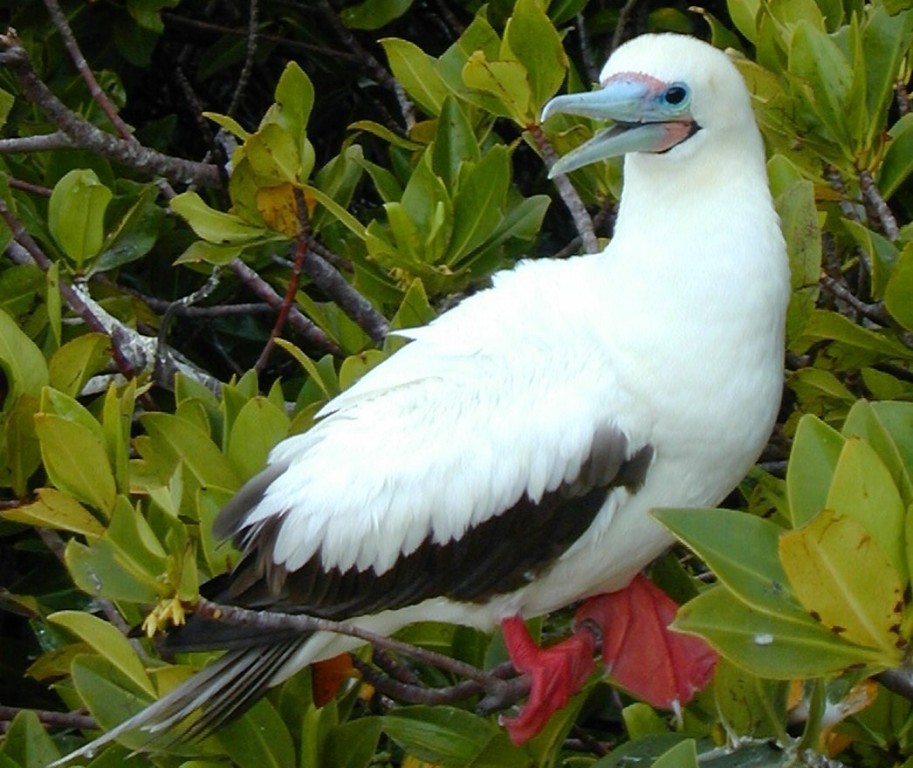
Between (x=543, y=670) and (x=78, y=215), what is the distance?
4.46ft

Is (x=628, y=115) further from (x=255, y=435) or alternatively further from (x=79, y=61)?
(x=79, y=61)

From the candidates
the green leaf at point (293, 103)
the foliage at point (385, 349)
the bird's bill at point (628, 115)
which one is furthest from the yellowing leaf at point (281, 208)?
the bird's bill at point (628, 115)

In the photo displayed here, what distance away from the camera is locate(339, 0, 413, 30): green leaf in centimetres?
381

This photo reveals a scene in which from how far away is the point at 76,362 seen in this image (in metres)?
2.90

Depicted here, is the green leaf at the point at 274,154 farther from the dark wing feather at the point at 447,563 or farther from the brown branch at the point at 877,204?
the brown branch at the point at 877,204

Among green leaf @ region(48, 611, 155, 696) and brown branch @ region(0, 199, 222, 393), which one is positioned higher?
brown branch @ region(0, 199, 222, 393)

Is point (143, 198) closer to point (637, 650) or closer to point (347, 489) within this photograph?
point (347, 489)

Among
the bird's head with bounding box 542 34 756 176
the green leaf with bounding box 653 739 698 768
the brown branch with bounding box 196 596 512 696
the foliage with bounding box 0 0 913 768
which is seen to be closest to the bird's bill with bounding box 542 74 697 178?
the bird's head with bounding box 542 34 756 176

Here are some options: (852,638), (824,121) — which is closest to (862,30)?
(824,121)

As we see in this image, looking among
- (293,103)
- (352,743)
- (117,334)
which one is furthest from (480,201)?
(352,743)

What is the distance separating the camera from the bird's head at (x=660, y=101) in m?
2.69

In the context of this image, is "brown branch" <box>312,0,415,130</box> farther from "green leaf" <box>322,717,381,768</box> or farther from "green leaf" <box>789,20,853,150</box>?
"green leaf" <box>322,717,381,768</box>

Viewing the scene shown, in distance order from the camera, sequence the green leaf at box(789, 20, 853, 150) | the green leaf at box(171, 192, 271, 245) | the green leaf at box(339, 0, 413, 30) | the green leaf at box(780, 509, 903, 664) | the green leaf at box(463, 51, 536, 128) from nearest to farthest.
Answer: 1. the green leaf at box(780, 509, 903, 664)
2. the green leaf at box(789, 20, 853, 150)
3. the green leaf at box(463, 51, 536, 128)
4. the green leaf at box(171, 192, 271, 245)
5. the green leaf at box(339, 0, 413, 30)

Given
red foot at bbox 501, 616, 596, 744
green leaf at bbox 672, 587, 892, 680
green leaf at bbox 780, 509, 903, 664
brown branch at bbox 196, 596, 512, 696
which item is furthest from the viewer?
red foot at bbox 501, 616, 596, 744
